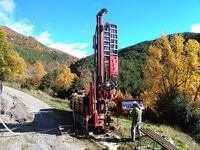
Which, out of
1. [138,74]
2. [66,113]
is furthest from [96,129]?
[138,74]

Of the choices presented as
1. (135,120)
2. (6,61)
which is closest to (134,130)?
(135,120)

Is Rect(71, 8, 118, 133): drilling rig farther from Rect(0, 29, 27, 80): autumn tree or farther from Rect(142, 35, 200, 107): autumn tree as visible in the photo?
Rect(0, 29, 27, 80): autumn tree

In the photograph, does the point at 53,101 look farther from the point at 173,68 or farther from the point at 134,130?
the point at 134,130

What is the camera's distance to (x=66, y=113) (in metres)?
30.1

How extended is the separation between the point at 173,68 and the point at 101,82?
76.6ft

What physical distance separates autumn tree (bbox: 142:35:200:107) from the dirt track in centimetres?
1747

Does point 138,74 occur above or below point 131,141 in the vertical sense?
above

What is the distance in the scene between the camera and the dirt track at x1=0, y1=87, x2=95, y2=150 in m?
20.1

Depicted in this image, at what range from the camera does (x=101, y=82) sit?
76.1ft

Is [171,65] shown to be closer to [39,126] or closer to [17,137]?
[39,126]

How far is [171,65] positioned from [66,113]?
18386 mm

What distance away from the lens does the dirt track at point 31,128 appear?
66.1 ft

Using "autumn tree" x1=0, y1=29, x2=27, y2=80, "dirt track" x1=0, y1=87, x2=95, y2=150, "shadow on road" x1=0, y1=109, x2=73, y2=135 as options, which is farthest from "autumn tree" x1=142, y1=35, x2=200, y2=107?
"autumn tree" x1=0, y1=29, x2=27, y2=80

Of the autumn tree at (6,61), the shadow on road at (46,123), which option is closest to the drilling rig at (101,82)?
the shadow on road at (46,123)
